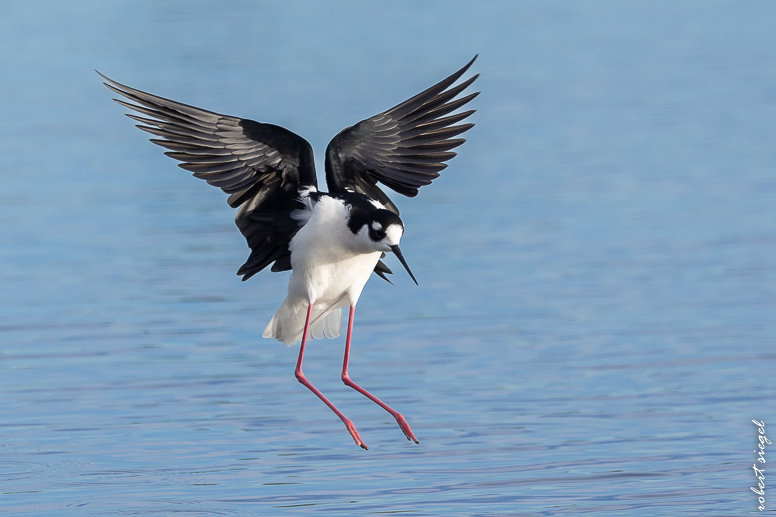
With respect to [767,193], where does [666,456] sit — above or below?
below

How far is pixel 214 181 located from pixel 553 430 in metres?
2.85

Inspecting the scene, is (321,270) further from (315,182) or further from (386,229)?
(386,229)

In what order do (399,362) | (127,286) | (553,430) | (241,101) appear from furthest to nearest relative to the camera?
(241,101)
(127,286)
(399,362)
(553,430)

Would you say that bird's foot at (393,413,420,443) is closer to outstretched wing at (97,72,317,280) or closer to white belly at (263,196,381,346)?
white belly at (263,196,381,346)

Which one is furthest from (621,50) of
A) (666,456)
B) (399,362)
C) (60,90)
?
(666,456)

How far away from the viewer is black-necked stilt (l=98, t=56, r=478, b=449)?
8.79 m

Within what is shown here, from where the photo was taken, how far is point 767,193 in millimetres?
15477

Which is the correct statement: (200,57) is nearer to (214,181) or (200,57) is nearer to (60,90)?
(60,90)

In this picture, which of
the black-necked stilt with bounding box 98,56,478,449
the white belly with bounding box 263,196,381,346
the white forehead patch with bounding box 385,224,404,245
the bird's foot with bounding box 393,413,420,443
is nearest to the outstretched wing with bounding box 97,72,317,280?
the black-necked stilt with bounding box 98,56,478,449

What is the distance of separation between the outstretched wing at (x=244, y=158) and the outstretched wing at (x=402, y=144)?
32 centimetres

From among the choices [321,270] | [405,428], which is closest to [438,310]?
[321,270]

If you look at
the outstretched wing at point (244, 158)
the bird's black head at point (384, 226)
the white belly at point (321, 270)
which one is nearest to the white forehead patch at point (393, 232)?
the bird's black head at point (384, 226)

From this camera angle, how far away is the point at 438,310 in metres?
12.6

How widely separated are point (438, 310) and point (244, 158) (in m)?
4.02
